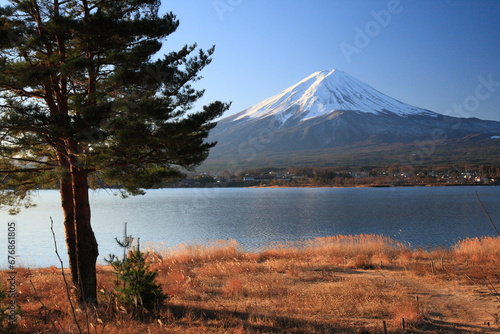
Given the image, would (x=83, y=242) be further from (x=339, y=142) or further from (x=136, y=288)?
(x=339, y=142)

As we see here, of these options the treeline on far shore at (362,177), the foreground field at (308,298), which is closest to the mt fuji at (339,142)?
the treeline on far shore at (362,177)

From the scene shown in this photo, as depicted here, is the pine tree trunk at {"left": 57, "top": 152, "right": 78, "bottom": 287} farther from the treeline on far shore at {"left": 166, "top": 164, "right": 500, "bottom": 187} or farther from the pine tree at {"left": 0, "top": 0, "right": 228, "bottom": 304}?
the treeline on far shore at {"left": 166, "top": 164, "right": 500, "bottom": 187}

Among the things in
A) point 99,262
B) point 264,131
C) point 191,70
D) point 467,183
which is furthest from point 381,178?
point 191,70

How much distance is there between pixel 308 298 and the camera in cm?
810

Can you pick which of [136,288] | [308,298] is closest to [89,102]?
[136,288]

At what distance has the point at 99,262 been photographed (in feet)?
55.2

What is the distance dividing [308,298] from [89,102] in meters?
5.60

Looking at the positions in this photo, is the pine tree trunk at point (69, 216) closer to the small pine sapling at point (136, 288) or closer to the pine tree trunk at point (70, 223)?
the pine tree trunk at point (70, 223)

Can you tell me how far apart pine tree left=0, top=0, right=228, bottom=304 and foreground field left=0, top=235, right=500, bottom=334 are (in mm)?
1383

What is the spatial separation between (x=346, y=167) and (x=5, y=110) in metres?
123

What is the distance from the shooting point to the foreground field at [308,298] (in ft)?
20.5

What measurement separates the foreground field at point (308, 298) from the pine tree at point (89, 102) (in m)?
1.38

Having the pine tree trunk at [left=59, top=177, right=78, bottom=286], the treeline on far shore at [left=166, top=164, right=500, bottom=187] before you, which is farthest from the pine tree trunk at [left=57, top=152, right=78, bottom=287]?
the treeline on far shore at [left=166, top=164, right=500, bottom=187]

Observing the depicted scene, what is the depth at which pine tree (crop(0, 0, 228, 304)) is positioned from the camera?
682 centimetres
